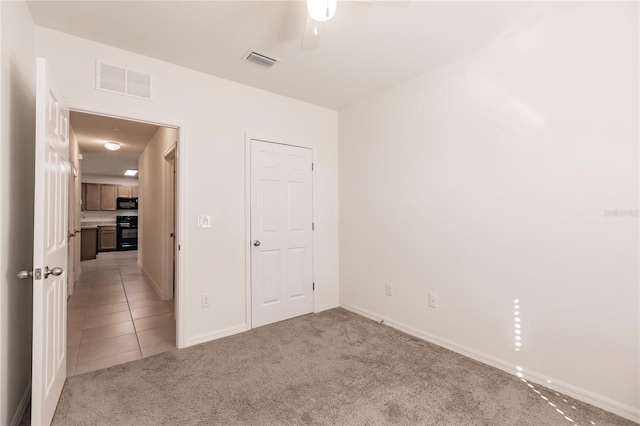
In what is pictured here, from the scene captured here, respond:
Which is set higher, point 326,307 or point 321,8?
point 321,8

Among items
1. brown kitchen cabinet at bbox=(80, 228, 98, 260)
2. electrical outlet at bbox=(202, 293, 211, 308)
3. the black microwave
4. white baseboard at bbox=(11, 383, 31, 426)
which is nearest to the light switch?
electrical outlet at bbox=(202, 293, 211, 308)

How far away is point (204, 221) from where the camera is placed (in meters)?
2.92

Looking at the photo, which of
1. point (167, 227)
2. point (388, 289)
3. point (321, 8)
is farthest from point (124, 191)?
point (321, 8)

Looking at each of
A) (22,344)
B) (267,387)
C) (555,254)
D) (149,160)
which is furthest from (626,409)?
Answer: (149,160)

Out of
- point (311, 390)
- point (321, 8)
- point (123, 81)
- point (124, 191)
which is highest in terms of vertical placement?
point (123, 81)

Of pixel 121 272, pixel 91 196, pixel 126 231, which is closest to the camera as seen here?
pixel 121 272

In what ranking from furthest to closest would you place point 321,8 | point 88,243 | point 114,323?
1. point 88,243
2. point 114,323
3. point 321,8

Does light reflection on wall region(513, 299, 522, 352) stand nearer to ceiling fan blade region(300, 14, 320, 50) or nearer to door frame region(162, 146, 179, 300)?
ceiling fan blade region(300, 14, 320, 50)

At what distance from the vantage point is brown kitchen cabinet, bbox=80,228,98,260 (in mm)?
7941

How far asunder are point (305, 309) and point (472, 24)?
3.19 meters

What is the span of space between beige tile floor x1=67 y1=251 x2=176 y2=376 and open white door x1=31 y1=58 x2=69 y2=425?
0.52 m

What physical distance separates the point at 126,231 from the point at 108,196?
119 centimetres

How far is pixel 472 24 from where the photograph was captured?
2168 millimetres

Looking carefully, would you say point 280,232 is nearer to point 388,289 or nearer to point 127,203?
point 388,289
